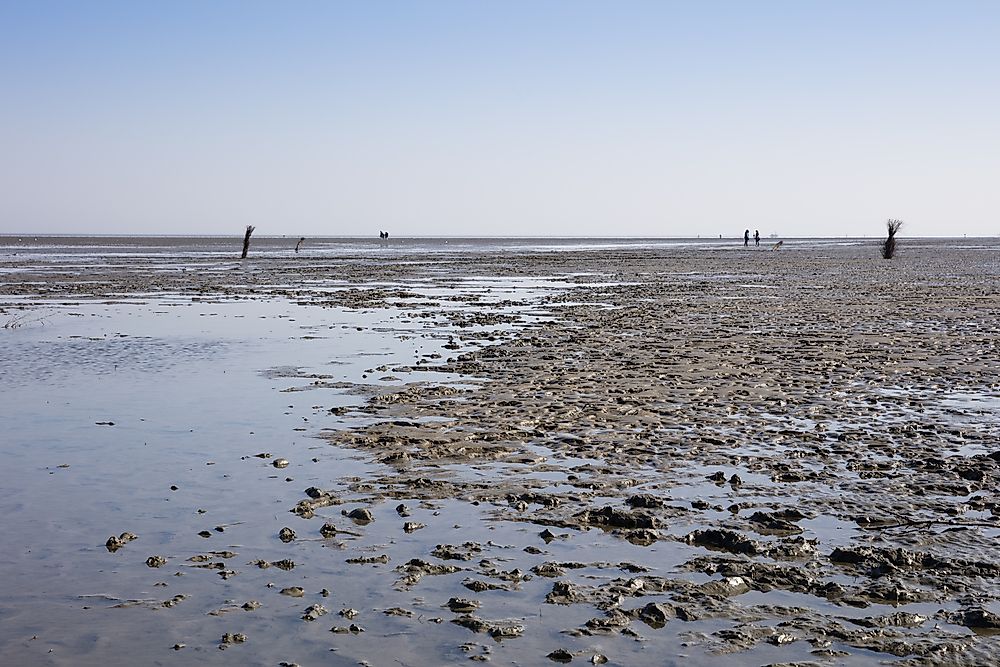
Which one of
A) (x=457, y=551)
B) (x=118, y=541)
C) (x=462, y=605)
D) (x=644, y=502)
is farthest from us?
(x=644, y=502)

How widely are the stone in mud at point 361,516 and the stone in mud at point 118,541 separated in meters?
1.50

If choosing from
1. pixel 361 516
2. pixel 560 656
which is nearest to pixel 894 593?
pixel 560 656

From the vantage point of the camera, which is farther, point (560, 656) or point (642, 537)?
point (642, 537)

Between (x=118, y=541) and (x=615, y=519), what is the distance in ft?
11.3

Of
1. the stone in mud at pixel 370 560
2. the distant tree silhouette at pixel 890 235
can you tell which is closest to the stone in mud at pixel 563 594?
the stone in mud at pixel 370 560

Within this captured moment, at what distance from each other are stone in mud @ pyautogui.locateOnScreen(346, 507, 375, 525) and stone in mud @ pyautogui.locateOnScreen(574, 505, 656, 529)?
1523 millimetres

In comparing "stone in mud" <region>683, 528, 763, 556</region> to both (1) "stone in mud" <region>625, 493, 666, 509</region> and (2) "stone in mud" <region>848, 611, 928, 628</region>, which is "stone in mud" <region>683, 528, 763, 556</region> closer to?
(1) "stone in mud" <region>625, 493, 666, 509</region>

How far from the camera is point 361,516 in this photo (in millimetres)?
7648

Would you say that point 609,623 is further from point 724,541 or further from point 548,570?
point 724,541

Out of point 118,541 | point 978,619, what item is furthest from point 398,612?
point 978,619

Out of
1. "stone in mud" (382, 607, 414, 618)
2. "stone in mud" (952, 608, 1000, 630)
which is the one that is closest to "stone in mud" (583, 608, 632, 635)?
"stone in mud" (382, 607, 414, 618)

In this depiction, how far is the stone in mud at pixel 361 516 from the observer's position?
7.57 meters

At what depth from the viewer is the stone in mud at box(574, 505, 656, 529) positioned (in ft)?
24.4

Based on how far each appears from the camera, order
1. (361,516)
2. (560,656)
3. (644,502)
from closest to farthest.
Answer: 1. (560,656)
2. (361,516)
3. (644,502)
